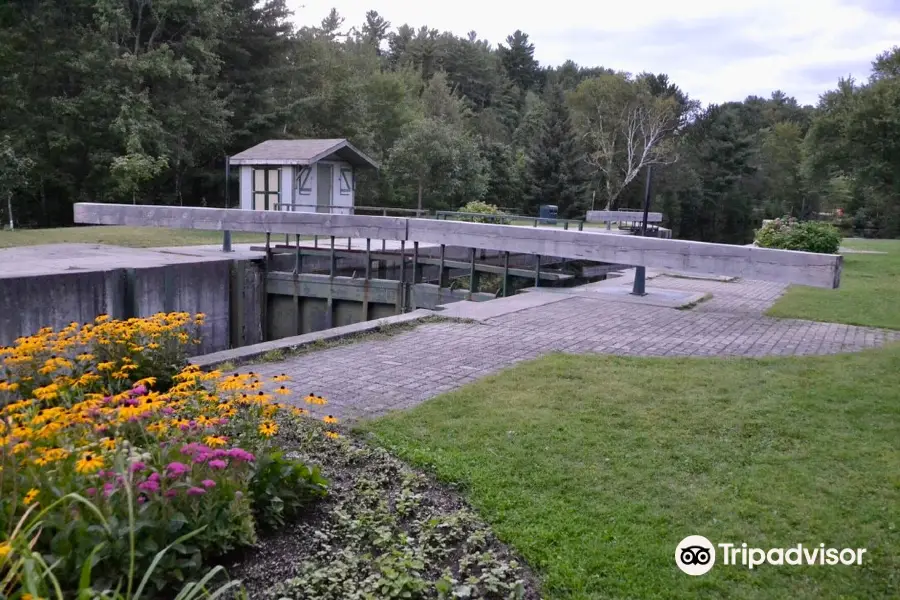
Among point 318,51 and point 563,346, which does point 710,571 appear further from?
point 318,51

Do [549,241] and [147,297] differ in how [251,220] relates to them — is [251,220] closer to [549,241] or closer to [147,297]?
[147,297]

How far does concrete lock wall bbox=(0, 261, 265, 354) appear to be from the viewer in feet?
33.1

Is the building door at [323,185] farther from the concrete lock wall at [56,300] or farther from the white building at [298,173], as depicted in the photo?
the concrete lock wall at [56,300]

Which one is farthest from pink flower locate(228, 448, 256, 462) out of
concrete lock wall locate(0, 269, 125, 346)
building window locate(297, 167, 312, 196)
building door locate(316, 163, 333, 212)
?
building door locate(316, 163, 333, 212)

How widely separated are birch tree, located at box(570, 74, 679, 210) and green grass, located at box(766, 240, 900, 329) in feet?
96.3

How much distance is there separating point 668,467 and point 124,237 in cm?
1791

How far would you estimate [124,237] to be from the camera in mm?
19328

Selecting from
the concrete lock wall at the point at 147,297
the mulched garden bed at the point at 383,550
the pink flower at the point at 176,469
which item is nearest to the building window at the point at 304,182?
the concrete lock wall at the point at 147,297

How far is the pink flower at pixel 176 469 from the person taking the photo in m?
3.17

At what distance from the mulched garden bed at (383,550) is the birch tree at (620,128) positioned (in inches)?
1698

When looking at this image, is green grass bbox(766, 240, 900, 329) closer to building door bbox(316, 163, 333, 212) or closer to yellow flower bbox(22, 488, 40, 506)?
yellow flower bbox(22, 488, 40, 506)

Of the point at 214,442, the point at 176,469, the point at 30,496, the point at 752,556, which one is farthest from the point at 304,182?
the point at 752,556

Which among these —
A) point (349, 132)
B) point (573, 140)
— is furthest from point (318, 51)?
point (573, 140)

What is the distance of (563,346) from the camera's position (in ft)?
26.9
